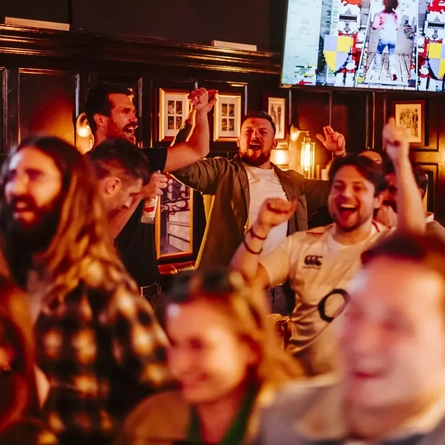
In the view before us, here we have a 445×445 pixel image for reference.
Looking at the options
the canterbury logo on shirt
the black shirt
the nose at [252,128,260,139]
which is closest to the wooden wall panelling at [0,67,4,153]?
the nose at [252,128,260,139]

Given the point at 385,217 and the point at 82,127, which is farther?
the point at 82,127

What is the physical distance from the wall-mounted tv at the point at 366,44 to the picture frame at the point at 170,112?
69 cm

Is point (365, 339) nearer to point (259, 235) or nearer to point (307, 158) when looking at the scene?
point (259, 235)

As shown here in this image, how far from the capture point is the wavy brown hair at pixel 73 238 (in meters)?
1.43

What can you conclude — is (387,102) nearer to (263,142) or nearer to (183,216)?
(183,216)

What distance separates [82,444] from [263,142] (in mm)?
2309

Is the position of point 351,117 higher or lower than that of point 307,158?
higher

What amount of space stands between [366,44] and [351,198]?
3.52 m

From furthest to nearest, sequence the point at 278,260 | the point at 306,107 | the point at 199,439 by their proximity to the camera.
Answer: the point at 306,107
the point at 278,260
the point at 199,439

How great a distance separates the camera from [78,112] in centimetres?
426

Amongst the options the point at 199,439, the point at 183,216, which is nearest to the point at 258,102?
the point at 183,216

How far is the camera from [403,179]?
5.24ft

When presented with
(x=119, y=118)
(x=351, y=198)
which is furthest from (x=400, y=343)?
(x=119, y=118)

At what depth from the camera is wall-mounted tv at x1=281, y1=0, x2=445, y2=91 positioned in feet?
16.1
